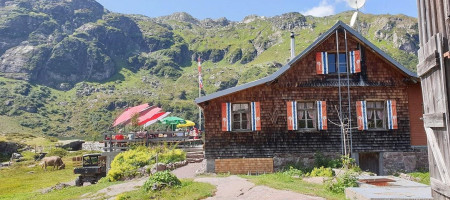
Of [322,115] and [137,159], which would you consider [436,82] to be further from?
[137,159]

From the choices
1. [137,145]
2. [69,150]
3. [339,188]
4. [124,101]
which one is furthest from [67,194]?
[124,101]

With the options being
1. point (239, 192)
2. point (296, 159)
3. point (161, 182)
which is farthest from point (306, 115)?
point (161, 182)

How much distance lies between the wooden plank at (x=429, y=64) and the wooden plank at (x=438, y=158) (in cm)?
108

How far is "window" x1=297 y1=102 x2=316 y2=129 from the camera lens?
64.6ft

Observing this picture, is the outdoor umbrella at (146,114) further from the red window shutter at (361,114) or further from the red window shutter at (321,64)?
the red window shutter at (361,114)

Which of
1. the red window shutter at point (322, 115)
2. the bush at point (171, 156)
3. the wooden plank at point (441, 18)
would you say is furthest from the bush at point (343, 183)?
the bush at point (171, 156)

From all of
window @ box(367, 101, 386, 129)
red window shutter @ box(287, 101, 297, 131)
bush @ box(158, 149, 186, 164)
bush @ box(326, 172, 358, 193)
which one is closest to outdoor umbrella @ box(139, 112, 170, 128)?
bush @ box(158, 149, 186, 164)

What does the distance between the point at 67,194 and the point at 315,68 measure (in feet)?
Result: 46.4

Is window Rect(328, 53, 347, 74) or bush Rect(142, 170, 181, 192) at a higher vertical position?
window Rect(328, 53, 347, 74)

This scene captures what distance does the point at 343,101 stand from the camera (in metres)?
19.8

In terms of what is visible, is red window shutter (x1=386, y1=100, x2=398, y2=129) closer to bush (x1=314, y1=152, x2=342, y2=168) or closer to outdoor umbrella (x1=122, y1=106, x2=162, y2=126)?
bush (x1=314, y1=152, x2=342, y2=168)

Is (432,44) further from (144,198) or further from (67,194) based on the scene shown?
(67,194)

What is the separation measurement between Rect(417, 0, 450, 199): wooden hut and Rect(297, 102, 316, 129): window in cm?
1289

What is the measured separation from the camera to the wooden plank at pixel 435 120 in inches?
235
